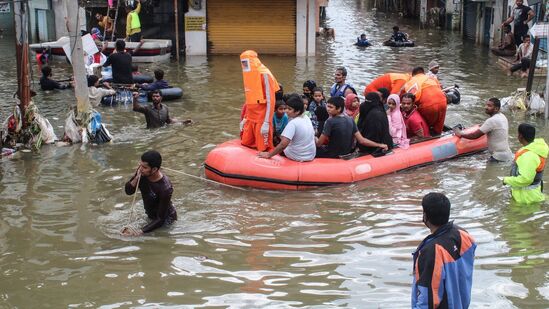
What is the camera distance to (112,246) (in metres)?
7.12

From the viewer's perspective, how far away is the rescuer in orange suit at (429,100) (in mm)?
10719

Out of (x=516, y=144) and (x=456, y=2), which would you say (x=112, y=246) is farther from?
(x=456, y=2)

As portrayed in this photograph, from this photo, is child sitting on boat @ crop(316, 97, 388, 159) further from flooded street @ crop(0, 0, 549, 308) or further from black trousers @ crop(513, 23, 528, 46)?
black trousers @ crop(513, 23, 528, 46)

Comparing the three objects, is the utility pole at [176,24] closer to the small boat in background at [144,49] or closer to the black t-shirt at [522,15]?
the small boat in background at [144,49]

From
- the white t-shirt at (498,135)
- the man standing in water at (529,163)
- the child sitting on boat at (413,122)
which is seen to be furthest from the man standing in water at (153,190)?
the white t-shirt at (498,135)

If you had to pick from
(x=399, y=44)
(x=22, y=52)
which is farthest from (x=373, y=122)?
(x=399, y=44)

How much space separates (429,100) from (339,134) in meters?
2.14

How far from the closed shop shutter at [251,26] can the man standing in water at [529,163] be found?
55.5 ft

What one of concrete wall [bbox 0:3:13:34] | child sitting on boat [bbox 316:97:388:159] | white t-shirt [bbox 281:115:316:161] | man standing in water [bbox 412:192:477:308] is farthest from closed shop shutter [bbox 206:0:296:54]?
man standing in water [bbox 412:192:477:308]

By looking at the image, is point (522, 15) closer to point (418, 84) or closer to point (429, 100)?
point (418, 84)

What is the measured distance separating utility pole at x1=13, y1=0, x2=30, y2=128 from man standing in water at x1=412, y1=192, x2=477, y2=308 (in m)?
8.87

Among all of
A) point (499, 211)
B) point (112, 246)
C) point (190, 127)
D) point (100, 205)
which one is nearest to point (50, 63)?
point (190, 127)

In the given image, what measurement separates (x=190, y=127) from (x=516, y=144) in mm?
6186

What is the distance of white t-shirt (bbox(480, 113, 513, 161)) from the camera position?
10.1 m
